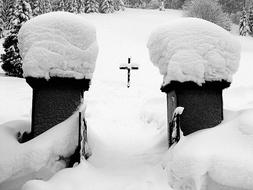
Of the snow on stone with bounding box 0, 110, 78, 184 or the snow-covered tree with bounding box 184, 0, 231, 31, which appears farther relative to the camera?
the snow-covered tree with bounding box 184, 0, 231, 31

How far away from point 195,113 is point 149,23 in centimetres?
3479

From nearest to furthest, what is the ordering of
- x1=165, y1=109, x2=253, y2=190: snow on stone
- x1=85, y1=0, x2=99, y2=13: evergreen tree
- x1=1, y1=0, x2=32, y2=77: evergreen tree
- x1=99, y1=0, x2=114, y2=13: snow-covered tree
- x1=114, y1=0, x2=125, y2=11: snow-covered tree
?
x1=165, y1=109, x2=253, y2=190: snow on stone < x1=1, y1=0, x2=32, y2=77: evergreen tree < x1=85, y1=0, x2=99, y2=13: evergreen tree < x1=99, y1=0, x2=114, y2=13: snow-covered tree < x1=114, y1=0, x2=125, y2=11: snow-covered tree

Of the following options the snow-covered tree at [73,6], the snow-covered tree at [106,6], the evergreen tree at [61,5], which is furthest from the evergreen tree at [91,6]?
the evergreen tree at [61,5]

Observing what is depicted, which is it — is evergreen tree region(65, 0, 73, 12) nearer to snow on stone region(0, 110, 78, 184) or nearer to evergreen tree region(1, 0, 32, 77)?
evergreen tree region(1, 0, 32, 77)

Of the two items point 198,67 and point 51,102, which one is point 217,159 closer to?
point 198,67

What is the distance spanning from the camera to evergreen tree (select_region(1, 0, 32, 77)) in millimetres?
18188

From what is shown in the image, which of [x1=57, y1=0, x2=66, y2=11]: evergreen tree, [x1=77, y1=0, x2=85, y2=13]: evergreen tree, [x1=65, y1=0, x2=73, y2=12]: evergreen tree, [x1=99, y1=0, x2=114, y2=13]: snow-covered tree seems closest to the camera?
[x1=65, y1=0, x2=73, y2=12]: evergreen tree

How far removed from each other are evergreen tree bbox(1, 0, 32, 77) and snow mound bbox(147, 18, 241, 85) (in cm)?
1443

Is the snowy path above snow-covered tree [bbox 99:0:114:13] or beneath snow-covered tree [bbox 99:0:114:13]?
beneath

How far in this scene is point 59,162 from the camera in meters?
4.77

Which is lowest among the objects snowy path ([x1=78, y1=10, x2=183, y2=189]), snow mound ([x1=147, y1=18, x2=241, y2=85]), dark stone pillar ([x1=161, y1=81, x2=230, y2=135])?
snowy path ([x1=78, y1=10, x2=183, y2=189])

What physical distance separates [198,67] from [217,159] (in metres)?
1.86

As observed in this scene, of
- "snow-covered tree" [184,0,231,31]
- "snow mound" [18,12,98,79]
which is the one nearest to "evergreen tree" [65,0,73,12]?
"snow-covered tree" [184,0,231,31]

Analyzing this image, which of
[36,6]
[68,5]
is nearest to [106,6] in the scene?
[68,5]
